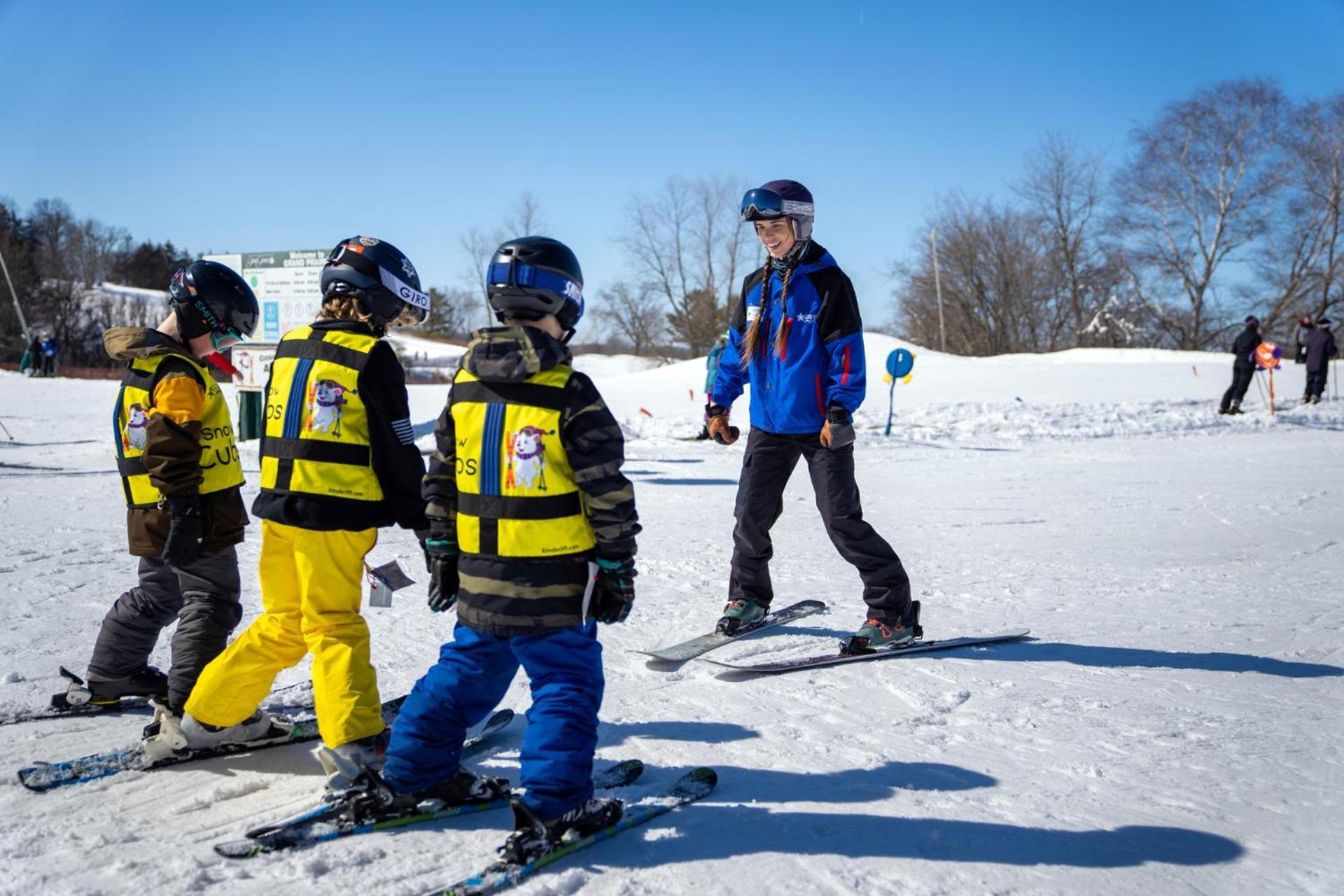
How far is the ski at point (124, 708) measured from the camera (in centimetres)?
350

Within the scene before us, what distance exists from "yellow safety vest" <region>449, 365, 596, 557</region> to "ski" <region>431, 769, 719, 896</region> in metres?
0.78

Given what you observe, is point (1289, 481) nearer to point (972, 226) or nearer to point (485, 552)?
point (485, 552)

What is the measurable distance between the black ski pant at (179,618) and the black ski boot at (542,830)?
1473 mm

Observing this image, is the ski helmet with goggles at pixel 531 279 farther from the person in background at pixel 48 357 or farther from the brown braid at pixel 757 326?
the person in background at pixel 48 357

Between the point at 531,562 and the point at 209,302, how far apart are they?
1736 millimetres

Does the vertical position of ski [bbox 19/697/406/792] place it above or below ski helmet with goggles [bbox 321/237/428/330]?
below

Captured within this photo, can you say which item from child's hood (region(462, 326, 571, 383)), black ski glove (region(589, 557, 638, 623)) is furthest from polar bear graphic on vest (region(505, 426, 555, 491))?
black ski glove (region(589, 557, 638, 623))

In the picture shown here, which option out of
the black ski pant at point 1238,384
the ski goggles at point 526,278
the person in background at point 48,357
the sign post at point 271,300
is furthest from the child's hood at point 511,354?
the person in background at point 48,357

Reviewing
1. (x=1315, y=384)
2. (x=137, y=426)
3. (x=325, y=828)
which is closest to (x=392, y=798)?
(x=325, y=828)

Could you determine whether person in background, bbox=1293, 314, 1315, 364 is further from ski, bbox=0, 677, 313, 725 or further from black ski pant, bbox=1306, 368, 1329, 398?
ski, bbox=0, 677, 313, 725

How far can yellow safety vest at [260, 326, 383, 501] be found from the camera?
2.93 metres

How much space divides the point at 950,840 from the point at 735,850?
61 cm

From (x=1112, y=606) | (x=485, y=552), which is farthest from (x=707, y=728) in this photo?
(x=1112, y=606)

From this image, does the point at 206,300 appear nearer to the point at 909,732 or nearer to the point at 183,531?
the point at 183,531
